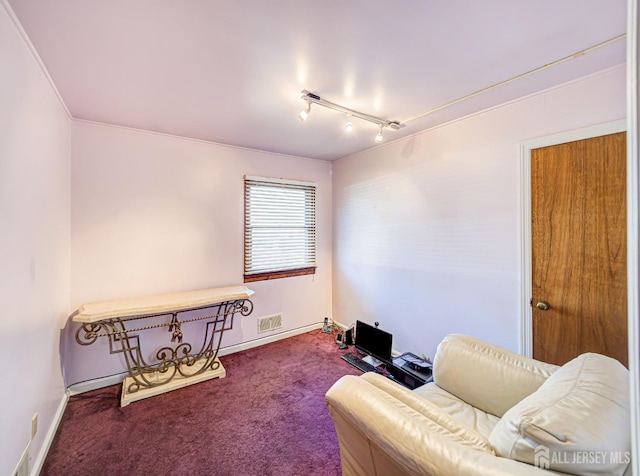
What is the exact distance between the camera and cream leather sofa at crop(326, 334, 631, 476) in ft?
2.48

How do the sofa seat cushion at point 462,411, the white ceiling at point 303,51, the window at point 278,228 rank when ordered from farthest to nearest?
1. the window at point 278,228
2. the sofa seat cushion at point 462,411
3. the white ceiling at point 303,51

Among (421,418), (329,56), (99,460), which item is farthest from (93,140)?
(421,418)

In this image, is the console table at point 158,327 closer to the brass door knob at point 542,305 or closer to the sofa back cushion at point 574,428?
the sofa back cushion at point 574,428

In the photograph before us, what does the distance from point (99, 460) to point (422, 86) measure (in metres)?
3.31

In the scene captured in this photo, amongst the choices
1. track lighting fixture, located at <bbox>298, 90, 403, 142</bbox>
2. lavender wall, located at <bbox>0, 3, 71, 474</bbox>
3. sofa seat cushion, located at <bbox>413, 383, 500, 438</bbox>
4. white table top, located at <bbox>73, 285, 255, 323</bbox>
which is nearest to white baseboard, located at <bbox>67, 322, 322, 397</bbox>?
lavender wall, located at <bbox>0, 3, 71, 474</bbox>

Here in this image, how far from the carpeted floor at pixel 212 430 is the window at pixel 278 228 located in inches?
49.4

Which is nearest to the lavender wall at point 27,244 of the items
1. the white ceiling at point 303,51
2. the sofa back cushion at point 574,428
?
the white ceiling at point 303,51

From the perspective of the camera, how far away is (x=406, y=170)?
2.89 meters

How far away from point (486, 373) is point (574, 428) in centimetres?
83

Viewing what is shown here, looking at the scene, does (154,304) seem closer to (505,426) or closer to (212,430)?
(212,430)

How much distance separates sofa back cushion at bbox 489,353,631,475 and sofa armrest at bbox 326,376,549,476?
0.22 ft

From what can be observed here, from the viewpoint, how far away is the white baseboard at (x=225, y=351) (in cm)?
240

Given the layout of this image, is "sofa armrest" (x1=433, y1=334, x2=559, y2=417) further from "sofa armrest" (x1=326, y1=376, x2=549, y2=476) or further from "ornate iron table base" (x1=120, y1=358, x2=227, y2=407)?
"ornate iron table base" (x1=120, y1=358, x2=227, y2=407)

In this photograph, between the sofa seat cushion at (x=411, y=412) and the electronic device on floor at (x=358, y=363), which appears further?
the electronic device on floor at (x=358, y=363)
